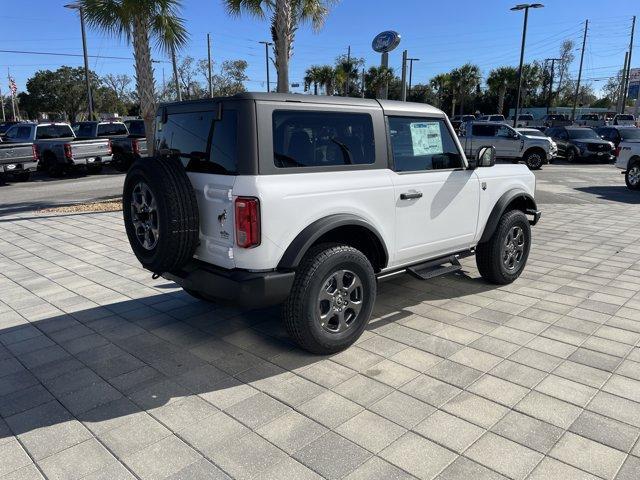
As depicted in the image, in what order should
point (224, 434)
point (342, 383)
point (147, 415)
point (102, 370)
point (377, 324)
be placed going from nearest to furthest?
point (224, 434), point (147, 415), point (342, 383), point (102, 370), point (377, 324)

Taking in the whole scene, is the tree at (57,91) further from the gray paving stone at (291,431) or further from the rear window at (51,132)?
the gray paving stone at (291,431)

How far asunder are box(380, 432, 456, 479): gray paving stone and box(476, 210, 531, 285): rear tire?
2.93 meters

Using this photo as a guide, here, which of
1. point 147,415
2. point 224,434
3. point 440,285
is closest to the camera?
point 224,434

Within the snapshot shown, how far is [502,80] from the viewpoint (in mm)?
52562

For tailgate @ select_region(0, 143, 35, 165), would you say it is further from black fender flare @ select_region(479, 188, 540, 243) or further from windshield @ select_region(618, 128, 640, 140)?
windshield @ select_region(618, 128, 640, 140)

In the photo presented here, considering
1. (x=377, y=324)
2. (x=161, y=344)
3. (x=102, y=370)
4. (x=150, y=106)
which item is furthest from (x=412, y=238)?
(x=150, y=106)

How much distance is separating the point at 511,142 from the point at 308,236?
18.9 m

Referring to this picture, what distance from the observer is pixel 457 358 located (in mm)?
3799

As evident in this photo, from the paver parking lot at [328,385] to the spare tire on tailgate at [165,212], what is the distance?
85cm

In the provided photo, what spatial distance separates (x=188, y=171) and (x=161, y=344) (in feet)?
4.77

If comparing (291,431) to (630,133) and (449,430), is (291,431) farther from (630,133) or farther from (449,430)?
(630,133)

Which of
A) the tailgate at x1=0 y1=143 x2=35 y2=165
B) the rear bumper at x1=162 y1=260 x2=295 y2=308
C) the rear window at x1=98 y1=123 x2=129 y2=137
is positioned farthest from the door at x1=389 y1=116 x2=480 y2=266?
the rear window at x1=98 y1=123 x2=129 y2=137

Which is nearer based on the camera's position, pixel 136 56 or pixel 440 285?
pixel 440 285

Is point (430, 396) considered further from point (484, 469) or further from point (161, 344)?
point (161, 344)
